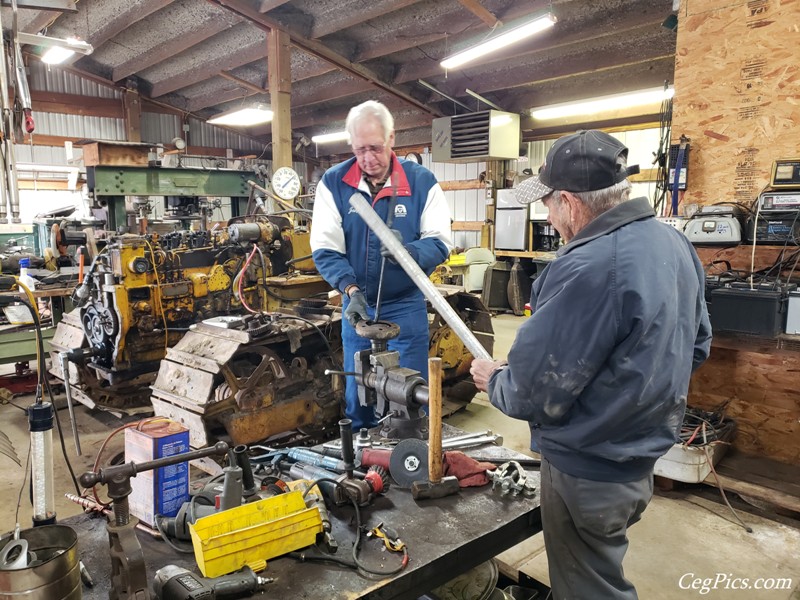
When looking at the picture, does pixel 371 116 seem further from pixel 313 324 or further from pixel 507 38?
pixel 507 38

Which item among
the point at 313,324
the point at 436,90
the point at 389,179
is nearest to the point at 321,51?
the point at 436,90

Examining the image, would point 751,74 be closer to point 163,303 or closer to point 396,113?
point 163,303

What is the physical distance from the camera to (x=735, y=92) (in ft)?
9.07

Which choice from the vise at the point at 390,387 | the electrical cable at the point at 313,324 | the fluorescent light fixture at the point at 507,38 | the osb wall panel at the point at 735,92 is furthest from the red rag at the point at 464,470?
the fluorescent light fixture at the point at 507,38

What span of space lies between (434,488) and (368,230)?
105 centimetres

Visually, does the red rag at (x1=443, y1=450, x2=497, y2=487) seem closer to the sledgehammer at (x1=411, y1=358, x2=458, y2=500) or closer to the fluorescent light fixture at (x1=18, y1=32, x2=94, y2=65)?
the sledgehammer at (x1=411, y1=358, x2=458, y2=500)

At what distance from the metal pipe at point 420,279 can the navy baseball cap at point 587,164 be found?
0.54 meters

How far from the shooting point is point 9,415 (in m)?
3.81

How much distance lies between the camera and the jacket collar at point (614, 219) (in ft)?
3.87

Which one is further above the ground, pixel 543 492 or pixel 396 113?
Result: pixel 396 113

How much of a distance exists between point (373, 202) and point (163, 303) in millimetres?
1846

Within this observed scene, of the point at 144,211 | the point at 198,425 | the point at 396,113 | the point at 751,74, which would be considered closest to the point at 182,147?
the point at 144,211

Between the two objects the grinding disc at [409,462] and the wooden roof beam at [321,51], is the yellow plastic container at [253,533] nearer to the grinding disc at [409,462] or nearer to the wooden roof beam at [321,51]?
the grinding disc at [409,462]

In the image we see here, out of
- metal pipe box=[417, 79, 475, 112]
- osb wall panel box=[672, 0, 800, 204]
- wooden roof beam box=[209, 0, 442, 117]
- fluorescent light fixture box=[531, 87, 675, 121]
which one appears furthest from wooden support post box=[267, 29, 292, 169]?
osb wall panel box=[672, 0, 800, 204]
